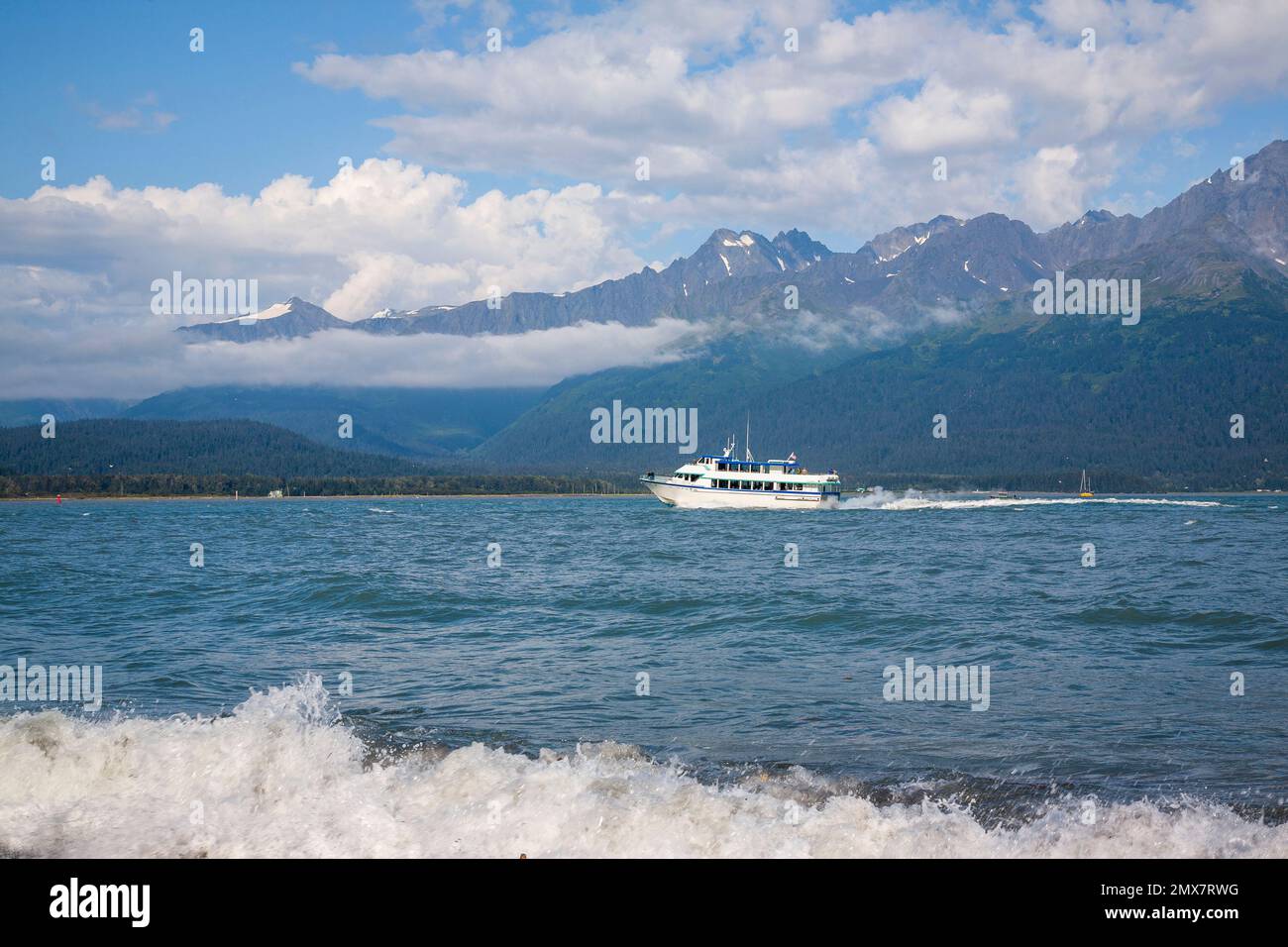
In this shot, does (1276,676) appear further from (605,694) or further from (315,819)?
(315,819)

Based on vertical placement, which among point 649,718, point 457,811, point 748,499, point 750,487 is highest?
point 750,487

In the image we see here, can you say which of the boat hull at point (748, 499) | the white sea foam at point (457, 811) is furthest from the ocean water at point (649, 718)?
the boat hull at point (748, 499)

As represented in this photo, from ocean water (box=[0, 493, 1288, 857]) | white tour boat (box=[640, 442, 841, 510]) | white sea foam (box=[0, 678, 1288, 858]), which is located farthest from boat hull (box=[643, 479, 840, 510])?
white sea foam (box=[0, 678, 1288, 858])

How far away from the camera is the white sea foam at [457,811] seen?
11.9m

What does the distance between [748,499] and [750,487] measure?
1.99 metres

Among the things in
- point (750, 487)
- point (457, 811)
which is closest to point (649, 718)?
point (457, 811)

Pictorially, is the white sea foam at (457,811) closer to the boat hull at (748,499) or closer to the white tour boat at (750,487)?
the boat hull at (748,499)

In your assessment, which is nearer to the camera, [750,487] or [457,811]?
[457,811]

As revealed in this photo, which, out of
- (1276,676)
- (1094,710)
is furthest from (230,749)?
(1276,676)

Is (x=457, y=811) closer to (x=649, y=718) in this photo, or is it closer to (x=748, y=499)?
(x=649, y=718)

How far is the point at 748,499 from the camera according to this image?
13700 cm

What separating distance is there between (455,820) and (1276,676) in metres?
19.2

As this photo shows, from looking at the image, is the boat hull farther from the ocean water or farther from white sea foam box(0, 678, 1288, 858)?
white sea foam box(0, 678, 1288, 858)

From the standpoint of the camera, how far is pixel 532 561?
54844 mm
